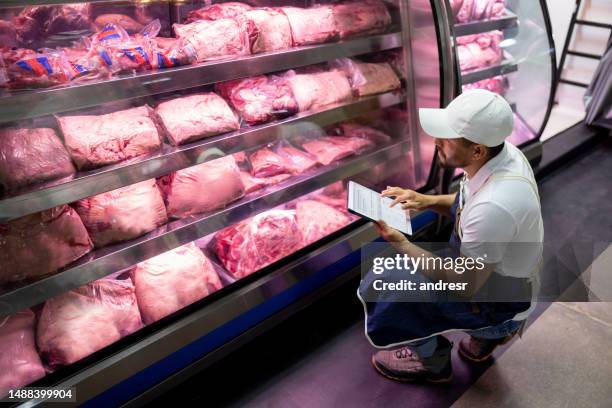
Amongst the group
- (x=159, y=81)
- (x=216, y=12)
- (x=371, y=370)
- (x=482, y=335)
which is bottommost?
(x=371, y=370)

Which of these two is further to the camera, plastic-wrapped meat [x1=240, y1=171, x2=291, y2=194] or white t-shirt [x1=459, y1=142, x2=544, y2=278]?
plastic-wrapped meat [x1=240, y1=171, x2=291, y2=194]

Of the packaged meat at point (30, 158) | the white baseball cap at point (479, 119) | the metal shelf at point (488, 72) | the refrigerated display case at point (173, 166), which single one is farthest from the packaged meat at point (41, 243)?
the metal shelf at point (488, 72)

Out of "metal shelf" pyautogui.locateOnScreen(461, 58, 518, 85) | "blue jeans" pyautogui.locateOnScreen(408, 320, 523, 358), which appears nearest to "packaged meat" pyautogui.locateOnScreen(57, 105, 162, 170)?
"blue jeans" pyautogui.locateOnScreen(408, 320, 523, 358)

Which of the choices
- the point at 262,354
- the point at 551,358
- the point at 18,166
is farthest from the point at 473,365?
the point at 18,166

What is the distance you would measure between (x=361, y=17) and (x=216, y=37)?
0.92 meters

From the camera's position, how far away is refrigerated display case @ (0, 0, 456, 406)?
158 centimetres

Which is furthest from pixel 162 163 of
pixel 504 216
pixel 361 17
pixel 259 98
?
pixel 361 17

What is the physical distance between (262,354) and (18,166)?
1.48 meters

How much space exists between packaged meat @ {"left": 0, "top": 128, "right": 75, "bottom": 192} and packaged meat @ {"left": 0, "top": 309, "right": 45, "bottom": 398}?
0.55 m

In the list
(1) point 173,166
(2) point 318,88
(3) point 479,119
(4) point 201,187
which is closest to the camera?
(3) point 479,119

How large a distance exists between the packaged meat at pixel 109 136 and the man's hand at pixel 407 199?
3.57 ft

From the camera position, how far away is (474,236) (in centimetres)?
174

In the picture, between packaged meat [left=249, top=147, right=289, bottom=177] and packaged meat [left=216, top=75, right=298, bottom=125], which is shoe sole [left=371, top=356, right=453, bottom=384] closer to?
packaged meat [left=249, top=147, right=289, bottom=177]

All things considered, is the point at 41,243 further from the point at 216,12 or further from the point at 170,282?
the point at 216,12
